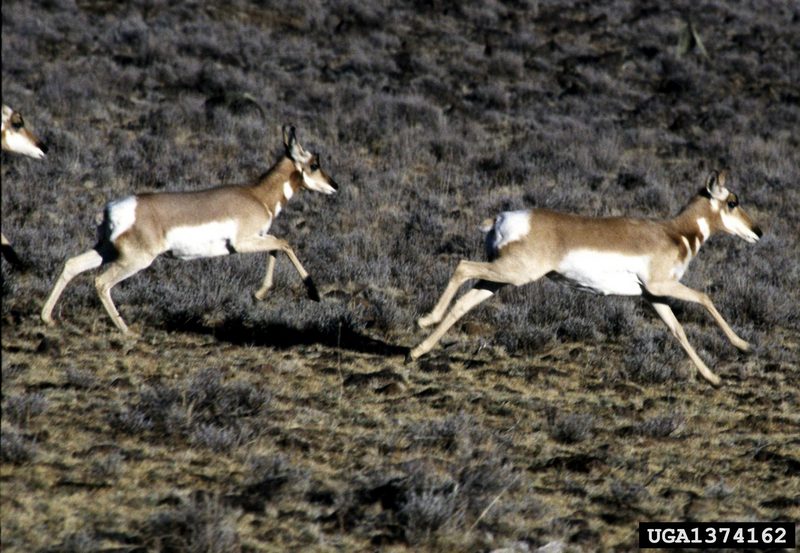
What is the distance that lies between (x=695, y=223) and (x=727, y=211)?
369mm

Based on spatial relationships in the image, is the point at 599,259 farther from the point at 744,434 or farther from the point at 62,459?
the point at 62,459

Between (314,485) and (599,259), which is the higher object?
(599,259)

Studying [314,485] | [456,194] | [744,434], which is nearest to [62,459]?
[314,485]

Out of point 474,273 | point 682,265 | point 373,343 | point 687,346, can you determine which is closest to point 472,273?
point 474,273

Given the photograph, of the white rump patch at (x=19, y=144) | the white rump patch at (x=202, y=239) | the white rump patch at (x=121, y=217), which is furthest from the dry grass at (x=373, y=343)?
the white rump patch at (x=19, y=144)

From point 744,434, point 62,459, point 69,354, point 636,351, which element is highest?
point 636,351

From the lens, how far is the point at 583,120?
2077cm

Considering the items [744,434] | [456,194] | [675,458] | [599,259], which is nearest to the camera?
[675,458]

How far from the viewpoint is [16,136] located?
30.1 feet

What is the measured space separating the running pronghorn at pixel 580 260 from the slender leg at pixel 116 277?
2.16 meters

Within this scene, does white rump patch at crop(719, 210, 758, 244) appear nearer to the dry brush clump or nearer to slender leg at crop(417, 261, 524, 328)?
slender leg at crop(417, 261, 524, 328)

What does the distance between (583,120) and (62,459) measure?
1663 cm

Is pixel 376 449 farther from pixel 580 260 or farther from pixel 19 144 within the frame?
pixel 19 144

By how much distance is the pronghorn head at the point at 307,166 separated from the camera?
919 centimetres
